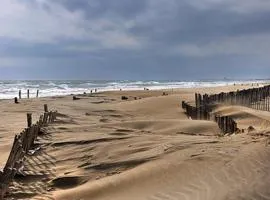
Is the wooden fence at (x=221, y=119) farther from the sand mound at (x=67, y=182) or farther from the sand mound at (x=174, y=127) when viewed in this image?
the sand mound at (x=67, y=182)

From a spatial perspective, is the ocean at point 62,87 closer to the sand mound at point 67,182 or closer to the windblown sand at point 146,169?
the windblown sand at point 146,169

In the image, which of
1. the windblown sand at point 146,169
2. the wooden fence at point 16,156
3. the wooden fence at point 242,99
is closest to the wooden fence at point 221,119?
the windblown sand at point 146,169

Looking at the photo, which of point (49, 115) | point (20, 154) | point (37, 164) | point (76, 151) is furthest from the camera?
point (49, 115)

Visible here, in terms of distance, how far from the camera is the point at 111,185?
300 inches

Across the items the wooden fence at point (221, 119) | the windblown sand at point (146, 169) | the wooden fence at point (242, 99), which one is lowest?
the windblown sand at point (146, 169)

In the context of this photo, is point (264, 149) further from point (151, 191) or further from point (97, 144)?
point (97, 144)

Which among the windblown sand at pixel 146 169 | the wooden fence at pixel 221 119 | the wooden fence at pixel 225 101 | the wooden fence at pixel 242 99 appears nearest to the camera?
the windblown sand at pixel 146 169

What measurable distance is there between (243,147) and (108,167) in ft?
7.89

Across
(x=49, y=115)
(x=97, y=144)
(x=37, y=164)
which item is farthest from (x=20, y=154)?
(x=49, y=115)

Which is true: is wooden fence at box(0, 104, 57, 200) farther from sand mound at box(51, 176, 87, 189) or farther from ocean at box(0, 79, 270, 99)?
ocean at box(0, 79, 270, 99)

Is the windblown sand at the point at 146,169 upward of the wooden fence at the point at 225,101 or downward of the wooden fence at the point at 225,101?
downward

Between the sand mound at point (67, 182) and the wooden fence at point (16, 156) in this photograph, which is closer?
the wooden fence at point (16, 156)

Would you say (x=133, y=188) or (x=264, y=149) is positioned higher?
(x=264, y=149)

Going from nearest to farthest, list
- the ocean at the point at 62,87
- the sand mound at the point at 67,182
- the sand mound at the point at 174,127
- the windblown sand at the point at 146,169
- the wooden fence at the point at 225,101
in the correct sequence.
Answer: the windblown sand at the point at 146,169, the sand mound at the point at 67,182, the sand mound at the point at 174,127, the wooden fence at the point at 225,101, the ocean at the point at 62,87
